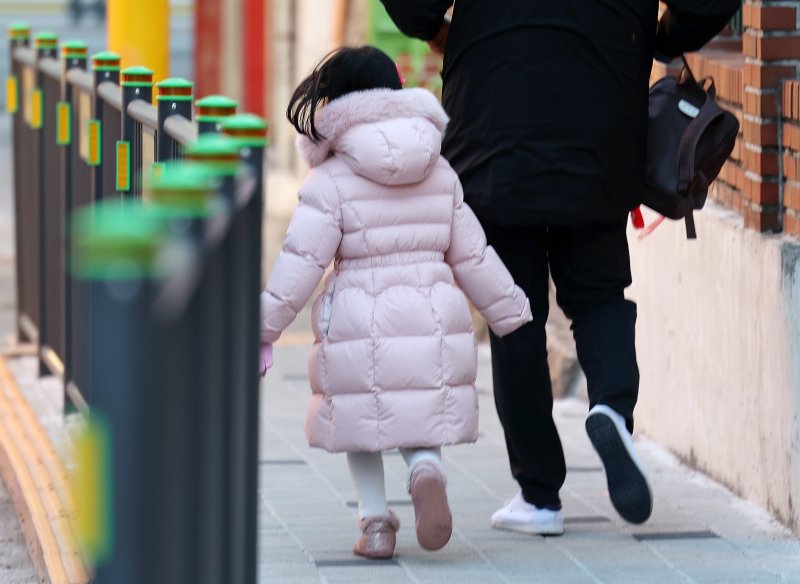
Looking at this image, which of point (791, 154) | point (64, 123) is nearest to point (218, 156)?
point (791, 154)

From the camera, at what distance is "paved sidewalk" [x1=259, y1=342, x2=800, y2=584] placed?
435 centimetres

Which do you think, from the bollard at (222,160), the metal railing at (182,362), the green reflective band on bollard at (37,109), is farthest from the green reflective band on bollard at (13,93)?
the bollard at (222,160)

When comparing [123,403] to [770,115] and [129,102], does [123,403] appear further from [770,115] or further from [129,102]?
[129,102]

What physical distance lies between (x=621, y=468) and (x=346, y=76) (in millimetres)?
1101

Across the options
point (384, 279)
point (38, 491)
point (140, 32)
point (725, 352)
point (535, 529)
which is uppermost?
point (140, 32)

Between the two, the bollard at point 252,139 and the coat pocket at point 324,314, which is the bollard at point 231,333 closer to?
the bollard at point 252,139

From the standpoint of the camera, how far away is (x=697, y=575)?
4.32 meters

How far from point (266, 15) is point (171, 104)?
11.2 meters

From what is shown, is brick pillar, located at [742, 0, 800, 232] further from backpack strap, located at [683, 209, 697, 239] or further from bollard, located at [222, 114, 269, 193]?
bollard, located at [222, 114, 269, 193]

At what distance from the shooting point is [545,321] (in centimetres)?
459

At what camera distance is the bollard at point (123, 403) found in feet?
6.06

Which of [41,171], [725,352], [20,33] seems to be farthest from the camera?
[20,33]

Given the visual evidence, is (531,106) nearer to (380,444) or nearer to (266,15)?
(380,444)

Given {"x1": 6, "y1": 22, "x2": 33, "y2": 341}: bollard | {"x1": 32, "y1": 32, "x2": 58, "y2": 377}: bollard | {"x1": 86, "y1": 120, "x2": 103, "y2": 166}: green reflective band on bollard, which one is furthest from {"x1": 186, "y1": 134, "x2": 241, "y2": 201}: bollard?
{"x1": 6, "y1": 22, "x2": 33, "y2": 341}: bollard
